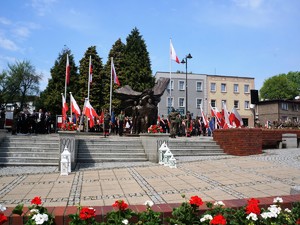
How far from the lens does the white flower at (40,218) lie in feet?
9.01

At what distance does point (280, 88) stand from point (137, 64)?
44.5 metres

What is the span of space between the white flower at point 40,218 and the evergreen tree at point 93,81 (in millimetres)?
46751

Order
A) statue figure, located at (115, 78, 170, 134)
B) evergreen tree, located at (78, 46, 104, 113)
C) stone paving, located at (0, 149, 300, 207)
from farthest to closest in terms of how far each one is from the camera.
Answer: evergreen tree, located at (78, 46, 104, 113) → statue figure, located at (115, 78, 170, 134) → stone paving, located at (0, 149, 300, 207)

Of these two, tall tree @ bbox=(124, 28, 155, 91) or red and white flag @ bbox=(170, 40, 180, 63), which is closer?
red and white flag @ bbox=(170, 40, 180, 63)

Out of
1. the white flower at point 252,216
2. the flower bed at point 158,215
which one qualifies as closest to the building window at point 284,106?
the flower bed at point 158,215

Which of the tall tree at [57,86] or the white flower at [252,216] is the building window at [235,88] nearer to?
the tall tree at [57,86]

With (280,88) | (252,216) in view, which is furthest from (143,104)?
(280,88)

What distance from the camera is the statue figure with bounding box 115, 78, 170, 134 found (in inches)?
693

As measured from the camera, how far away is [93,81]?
4969cm

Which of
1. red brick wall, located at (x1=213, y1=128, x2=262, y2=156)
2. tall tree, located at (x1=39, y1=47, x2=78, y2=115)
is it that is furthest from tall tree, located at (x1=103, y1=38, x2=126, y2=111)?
red brick wall, located at (x1=213, y1=128, x2=262, y2=156)

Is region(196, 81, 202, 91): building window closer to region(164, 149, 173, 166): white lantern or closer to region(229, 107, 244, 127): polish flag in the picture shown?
region(229, 107, 244, 127): polish flag

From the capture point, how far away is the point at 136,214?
314 cm

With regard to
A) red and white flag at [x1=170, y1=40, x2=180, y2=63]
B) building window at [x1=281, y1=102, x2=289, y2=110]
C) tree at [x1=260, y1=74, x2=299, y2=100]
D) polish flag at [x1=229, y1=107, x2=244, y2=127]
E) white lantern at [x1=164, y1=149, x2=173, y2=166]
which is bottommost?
white lantern at [x1=164, y1=149, x2=173, y2=166]

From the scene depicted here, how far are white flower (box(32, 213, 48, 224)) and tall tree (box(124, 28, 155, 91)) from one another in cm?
4577
